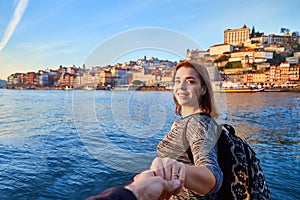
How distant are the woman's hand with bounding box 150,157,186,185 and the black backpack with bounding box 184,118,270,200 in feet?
1.42

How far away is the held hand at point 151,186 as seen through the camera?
A: 0.69 metres

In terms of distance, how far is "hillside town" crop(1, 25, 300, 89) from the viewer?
1.61 m

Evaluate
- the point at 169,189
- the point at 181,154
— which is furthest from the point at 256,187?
the point at 169,189

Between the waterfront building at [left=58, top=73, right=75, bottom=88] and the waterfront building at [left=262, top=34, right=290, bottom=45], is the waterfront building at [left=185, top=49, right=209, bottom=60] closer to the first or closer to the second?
the waterfront building at [left=58, top=73, right=75, bottom=88]

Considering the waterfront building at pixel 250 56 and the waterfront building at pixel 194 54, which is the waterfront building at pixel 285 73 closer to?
the waterfront building at pixel 250 56

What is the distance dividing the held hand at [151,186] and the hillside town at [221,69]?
2.48 feet

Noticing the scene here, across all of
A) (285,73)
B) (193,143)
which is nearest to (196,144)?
(193,143)

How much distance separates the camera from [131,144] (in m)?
7.67

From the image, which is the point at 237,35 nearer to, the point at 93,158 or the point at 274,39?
the point at 274,39

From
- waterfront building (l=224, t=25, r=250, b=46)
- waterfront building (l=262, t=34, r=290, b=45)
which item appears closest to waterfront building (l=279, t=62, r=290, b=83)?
waterfront building (l=262, t=34, r=290, b=45)

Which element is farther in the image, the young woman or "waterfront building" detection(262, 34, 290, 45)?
"waterfront building" detection(262, 34, 290, 45)

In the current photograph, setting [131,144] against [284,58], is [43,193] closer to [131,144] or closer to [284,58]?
[131,144]

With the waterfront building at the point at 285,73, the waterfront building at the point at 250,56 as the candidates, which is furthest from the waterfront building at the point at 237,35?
the waterfront building at the point at 285,73

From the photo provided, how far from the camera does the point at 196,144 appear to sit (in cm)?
120
